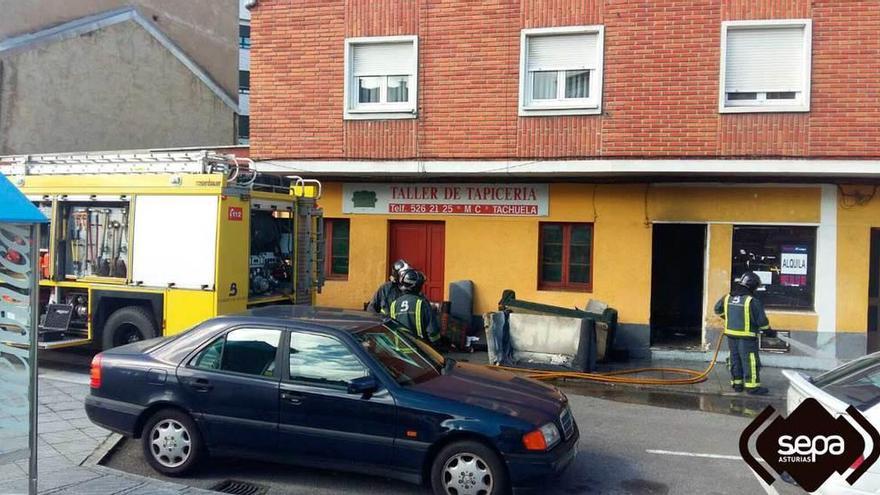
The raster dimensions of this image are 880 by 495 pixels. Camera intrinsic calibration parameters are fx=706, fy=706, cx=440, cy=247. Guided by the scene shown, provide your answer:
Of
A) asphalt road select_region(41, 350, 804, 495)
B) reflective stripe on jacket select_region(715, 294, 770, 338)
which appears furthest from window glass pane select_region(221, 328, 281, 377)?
reflective stripe on jacket select_region(715, 294, 770, 338)

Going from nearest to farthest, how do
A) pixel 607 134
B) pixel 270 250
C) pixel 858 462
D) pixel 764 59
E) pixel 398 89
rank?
pixel 858 462, pixel 270 250, pixel 764 59, pixel 607 134, pixel 398 89

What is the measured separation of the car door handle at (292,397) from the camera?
5.34 metres

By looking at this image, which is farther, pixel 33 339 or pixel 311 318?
pixel 311 318

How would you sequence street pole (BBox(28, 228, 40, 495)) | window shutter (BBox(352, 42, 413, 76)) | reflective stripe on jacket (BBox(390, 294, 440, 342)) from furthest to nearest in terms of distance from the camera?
1. window shutter (BBox(352, 42, 413, 76))
2. reflective stripe on jacket (BBox(390, 294, 440, 342))
3. street pole (BBox(28, 228, 40, 495))

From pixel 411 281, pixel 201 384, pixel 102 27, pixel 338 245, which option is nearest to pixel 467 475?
pixel 201 384

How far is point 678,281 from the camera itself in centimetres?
1391

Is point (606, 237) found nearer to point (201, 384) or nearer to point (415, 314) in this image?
point (415, 314)

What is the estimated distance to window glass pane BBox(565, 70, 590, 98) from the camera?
11727mm

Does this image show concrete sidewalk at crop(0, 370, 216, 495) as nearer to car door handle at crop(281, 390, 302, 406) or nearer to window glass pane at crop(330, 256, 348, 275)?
car door handle at crop(281, 390, 302, 406)

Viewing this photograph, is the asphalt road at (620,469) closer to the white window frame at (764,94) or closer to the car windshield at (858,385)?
the car windshield at (858,385)

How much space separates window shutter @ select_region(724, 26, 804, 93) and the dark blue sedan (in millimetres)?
7626

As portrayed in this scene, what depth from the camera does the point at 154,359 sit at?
5820mm

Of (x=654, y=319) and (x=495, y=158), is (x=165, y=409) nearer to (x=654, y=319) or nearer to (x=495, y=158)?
(x=495, y=158)

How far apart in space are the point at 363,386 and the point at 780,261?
29.7ft
